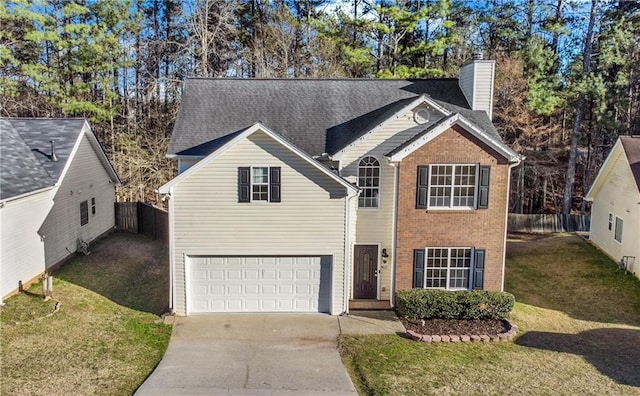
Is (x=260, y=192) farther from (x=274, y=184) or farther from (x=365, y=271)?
(x=365, y=271)

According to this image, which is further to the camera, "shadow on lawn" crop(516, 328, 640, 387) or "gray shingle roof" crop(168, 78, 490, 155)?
"gray shingle roof" crop(168, 78, 490, 155)

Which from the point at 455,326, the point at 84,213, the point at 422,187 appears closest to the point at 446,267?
the point at 455,326

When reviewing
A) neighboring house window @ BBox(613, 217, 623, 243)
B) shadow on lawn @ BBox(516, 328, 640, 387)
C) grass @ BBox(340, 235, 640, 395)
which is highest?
neighboring house window @ BBox(613, 217, 623, 243)

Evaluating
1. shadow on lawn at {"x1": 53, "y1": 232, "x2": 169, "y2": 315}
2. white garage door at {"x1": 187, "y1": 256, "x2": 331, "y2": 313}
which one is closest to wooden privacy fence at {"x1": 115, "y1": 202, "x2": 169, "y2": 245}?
shadow on lawn at {"x1": 53, "y1": 232, "x2": 169, "y2": 315}

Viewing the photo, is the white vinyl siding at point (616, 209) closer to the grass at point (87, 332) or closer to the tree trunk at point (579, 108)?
the tree trunk at point (579, 108)

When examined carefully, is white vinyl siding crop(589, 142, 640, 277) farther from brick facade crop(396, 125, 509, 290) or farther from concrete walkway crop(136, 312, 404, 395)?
concrete walkway crop(136, 312, 404, 395)
